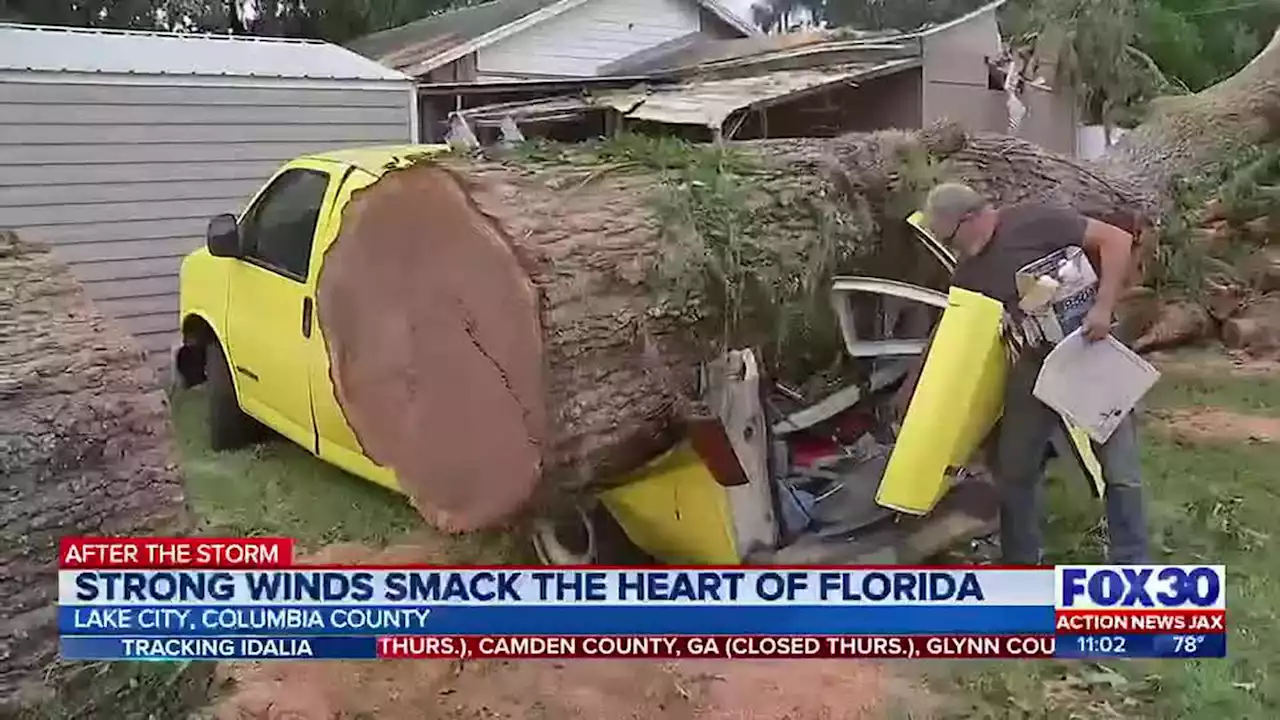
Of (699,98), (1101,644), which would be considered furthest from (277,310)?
(699,98)

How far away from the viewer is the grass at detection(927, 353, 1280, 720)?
3674 mm

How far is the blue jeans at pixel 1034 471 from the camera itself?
4.16 m

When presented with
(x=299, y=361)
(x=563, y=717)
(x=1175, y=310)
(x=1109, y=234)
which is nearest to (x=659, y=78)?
(x=1175, y=310)

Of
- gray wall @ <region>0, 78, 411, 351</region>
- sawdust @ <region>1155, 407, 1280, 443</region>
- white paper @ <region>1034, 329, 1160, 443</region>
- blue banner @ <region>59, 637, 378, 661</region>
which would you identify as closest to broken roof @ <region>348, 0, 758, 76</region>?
gray wall @ <region>0, 78, 411, 351</region>

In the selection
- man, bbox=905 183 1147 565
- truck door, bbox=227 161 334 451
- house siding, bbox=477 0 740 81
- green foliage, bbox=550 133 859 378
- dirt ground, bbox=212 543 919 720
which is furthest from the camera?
house siding, bbox=477 0 740 81

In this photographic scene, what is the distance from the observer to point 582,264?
140 inches

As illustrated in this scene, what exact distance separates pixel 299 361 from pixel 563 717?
7.27 feet

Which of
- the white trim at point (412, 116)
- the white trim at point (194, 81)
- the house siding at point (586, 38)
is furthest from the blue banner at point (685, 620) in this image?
the house siding at point (586, 38)

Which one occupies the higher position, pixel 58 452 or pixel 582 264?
pixel 582 264

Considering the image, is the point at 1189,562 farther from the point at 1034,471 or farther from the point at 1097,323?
the point at 1097,323

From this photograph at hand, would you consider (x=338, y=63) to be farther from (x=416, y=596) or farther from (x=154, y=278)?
(x=416, y=596)

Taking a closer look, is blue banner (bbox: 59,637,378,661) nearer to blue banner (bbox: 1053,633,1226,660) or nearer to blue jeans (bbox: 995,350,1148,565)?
blue banner (bbox: 1053,633,1226,660)

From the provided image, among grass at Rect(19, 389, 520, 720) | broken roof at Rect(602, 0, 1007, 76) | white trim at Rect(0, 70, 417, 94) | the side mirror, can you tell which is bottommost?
grass at Rect(19, 389, 520, 720)

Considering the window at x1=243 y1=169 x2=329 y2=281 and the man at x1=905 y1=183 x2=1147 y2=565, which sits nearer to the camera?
the man at x1=905 y1=183 x2=1147 y2=565
